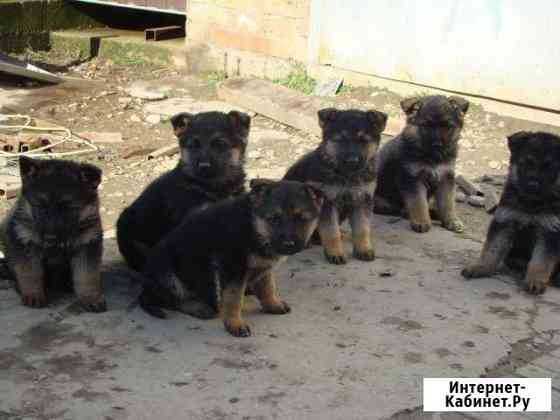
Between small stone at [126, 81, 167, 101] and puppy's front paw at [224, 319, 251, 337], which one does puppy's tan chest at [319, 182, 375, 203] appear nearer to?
puppy's front paw at [224, 319, 251, 337]

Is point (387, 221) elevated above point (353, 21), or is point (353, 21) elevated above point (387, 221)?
point (353, 21)

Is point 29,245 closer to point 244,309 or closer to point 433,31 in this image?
point 244,309

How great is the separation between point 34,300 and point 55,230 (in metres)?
0.55

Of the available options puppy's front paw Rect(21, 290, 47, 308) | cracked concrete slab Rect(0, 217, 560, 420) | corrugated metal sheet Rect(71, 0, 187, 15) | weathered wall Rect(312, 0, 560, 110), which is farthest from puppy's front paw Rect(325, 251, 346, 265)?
corrugated metal sheet Rect(71, 0, 187, 15)

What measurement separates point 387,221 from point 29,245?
11.4 ft

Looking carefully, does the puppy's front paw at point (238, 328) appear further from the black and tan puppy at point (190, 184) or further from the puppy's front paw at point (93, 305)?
the black and tan puppy at point (190, 184)

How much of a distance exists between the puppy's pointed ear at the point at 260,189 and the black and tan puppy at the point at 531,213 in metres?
1.93

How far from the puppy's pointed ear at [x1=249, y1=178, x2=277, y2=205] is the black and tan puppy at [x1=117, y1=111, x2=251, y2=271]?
1.03 metres

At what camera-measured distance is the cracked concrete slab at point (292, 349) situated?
4.56 meters

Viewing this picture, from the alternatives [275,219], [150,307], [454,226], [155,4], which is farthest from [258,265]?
[155,4]

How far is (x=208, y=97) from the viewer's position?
543 inches

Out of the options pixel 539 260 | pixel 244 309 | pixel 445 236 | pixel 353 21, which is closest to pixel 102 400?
pixel 244 309

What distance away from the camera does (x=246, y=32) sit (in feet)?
47.8

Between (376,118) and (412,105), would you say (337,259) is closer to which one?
(376,118)
